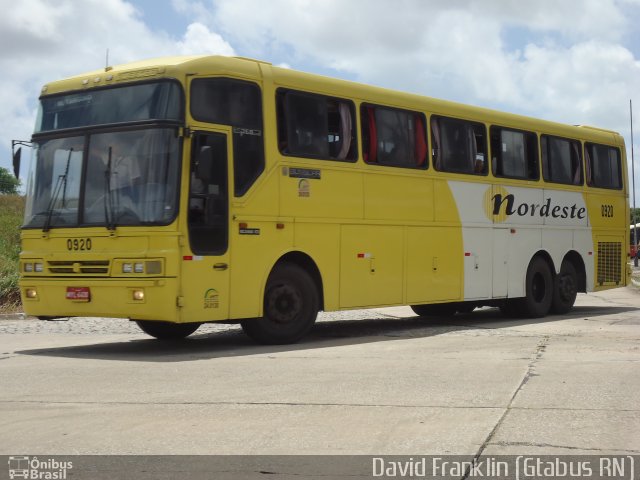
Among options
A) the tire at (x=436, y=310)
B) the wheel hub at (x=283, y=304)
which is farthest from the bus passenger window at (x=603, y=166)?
the wheel hub at (x=283, y=304)

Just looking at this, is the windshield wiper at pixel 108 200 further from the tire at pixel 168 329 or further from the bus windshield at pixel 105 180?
the tire at pixel 168 329

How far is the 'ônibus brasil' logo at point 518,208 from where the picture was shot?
17859 millimetres

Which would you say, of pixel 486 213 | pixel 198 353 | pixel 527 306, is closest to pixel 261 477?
pixel 198 353

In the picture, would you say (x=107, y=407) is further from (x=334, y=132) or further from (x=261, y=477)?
(x=334, y=132)

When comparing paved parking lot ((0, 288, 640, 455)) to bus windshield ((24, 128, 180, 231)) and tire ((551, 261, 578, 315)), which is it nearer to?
→ bus windshield ((24, 128, 180, 231))

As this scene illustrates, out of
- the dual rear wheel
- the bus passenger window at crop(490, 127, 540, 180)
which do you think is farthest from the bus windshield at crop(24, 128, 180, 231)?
the dual rear wheel

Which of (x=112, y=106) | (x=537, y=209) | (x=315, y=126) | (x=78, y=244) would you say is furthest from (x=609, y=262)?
(x=78, y=244)

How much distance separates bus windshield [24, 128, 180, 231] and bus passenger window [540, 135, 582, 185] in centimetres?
951

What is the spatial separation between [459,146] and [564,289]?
450cm

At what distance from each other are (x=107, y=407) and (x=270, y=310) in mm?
5182

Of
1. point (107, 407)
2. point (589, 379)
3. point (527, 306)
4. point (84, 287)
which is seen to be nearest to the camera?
point (107, 407)

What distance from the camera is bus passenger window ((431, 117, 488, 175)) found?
1662 cm

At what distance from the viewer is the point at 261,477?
236 inches

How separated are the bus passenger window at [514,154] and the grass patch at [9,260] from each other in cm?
957
